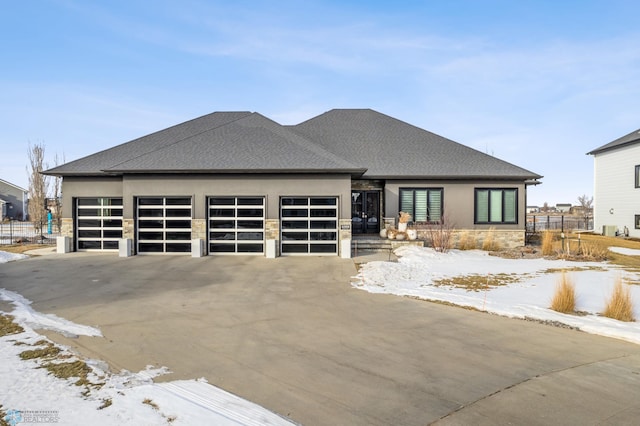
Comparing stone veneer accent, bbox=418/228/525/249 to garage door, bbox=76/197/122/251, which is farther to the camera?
stone veneer accent, bbox=418/228/525/249

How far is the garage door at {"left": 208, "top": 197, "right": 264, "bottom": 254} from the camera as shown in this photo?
1608 cm

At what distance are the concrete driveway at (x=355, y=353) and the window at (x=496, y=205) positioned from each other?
11.7m

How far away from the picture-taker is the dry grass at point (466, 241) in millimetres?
17641

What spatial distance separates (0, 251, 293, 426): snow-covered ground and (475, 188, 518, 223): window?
17.5 meters

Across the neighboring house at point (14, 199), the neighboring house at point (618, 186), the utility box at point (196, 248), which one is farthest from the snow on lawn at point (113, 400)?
the neighboring house at point (14, 199)

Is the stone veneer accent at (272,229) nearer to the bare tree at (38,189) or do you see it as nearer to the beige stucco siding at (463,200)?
the beige stucco siding at (463,200)

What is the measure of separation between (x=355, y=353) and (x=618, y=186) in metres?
26.0

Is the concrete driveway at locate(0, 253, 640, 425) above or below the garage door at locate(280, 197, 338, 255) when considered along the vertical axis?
below

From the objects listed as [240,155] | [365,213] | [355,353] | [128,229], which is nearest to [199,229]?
[128,229]

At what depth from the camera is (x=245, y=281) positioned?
10.9m

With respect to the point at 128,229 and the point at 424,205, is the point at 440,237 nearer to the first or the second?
the point at 424,205

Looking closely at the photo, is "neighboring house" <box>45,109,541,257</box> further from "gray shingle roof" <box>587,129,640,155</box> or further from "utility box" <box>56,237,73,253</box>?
"gray shingle roof" <box>587,129,640,155</box>

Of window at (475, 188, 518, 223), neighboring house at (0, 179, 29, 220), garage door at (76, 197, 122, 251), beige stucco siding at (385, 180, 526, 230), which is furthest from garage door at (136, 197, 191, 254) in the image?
neighboring house at (0, 179, 29, 220)

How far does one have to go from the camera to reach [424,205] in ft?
62.1
